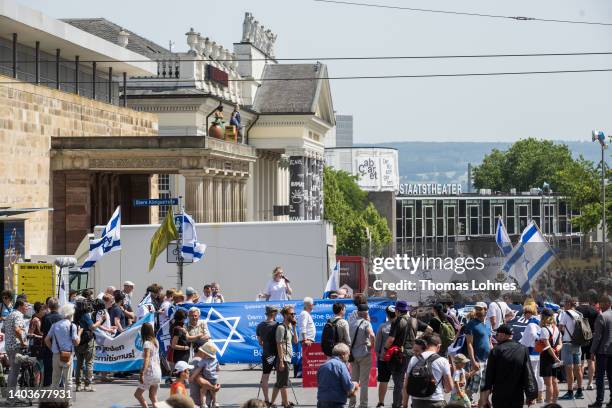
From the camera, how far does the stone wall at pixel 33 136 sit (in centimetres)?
3706

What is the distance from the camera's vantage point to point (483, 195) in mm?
167875

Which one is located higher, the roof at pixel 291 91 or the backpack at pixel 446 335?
the roof at pixel 291 91

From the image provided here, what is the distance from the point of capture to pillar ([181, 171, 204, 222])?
141 feet

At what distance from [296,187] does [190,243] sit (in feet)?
161

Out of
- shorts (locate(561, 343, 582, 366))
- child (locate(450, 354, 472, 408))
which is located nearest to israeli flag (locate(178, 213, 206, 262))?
shorts (locate(561, 343, 582, 366))

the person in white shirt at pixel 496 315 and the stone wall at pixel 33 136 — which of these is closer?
the person in white shirt at pixel 496 315

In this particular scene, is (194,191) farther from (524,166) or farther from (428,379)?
(524,166)

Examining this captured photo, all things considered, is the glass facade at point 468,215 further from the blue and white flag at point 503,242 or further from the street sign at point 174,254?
the street sign at point 174,254

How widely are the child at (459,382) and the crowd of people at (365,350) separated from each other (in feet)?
0.07

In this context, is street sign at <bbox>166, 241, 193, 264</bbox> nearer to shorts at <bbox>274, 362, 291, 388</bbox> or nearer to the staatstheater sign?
shorts at <bbox>274, 362, 291, 388</bbox>

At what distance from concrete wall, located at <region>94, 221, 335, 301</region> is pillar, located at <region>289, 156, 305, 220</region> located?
151 ft

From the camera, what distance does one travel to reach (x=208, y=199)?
144 ft

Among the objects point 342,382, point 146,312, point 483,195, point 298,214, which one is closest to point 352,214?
point 298,214

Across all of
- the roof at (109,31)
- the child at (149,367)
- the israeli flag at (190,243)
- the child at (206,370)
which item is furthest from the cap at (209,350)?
the roof at (109,31)
